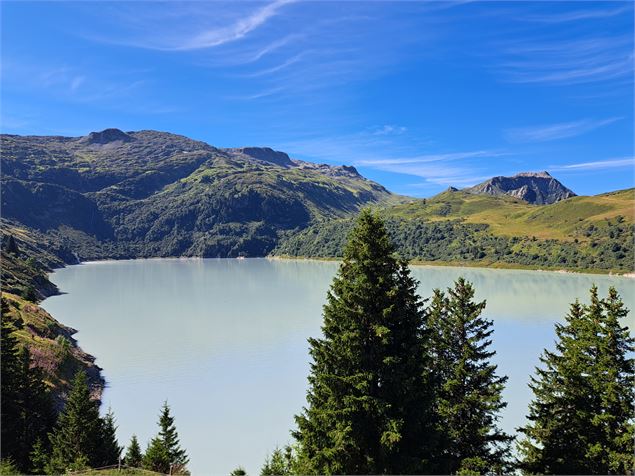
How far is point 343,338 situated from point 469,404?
27.6ft

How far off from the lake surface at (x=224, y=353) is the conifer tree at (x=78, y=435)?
28.3ft

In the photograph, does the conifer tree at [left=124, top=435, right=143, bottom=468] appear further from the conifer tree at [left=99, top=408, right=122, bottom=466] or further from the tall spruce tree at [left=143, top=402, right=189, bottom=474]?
the conifer tree at [left=99, top=408, right=122, bottom=466]

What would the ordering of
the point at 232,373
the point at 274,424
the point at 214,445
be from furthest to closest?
the point at 232,373
the point at 274,424
the point at 214,445

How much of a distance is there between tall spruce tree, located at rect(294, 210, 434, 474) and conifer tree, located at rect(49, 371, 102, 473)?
14.4 m

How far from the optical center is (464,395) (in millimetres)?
21750

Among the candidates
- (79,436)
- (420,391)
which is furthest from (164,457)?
(420,391)

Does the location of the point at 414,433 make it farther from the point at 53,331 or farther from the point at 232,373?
the point at 53,331

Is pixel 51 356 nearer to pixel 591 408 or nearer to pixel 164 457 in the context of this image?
pixel 164 457

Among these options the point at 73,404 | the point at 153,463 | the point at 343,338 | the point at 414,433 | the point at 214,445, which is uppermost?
the point at 343,338

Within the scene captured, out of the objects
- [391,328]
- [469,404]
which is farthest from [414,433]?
[469,404]

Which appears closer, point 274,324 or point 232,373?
point 232,373

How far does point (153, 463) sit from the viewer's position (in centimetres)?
2636

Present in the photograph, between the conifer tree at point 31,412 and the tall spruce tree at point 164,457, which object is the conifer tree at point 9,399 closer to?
the conifer tree at point 31,412

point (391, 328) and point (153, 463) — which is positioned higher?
point (391, 328)
